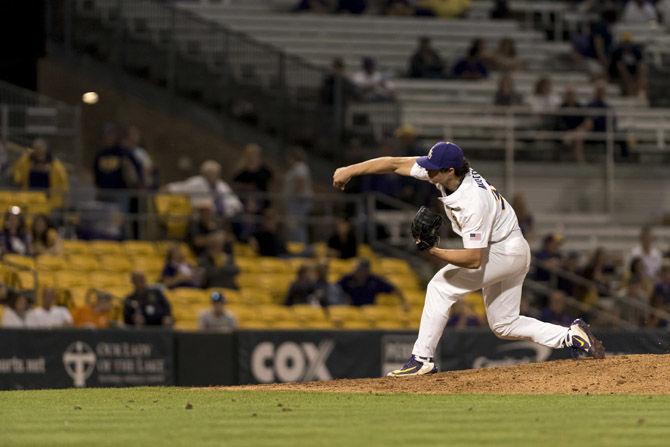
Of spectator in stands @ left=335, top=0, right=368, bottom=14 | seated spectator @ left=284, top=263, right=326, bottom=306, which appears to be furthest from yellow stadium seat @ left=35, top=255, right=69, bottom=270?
spectator in stands @ left=335, top=0, right=368, bottom=14

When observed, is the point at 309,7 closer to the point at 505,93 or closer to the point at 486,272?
the point at 505,93

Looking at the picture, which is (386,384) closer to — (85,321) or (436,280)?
(436,280)

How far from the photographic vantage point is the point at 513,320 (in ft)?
43.1

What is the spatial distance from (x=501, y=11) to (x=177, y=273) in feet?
38.8

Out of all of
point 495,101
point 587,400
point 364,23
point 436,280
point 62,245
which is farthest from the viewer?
point 364,23

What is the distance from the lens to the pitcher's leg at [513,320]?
43.1ft

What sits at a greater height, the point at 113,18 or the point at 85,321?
the point at 113,18

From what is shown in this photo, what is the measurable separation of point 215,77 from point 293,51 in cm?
285

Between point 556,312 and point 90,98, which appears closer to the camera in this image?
point 556,312

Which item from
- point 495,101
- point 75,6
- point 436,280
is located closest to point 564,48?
point 495,101

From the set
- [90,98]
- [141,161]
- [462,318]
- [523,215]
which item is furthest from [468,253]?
[90,98]

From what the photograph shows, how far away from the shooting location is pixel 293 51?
2823cm

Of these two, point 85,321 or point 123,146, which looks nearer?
point 85,321

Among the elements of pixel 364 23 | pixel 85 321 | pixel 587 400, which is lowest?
pixel 85 321
